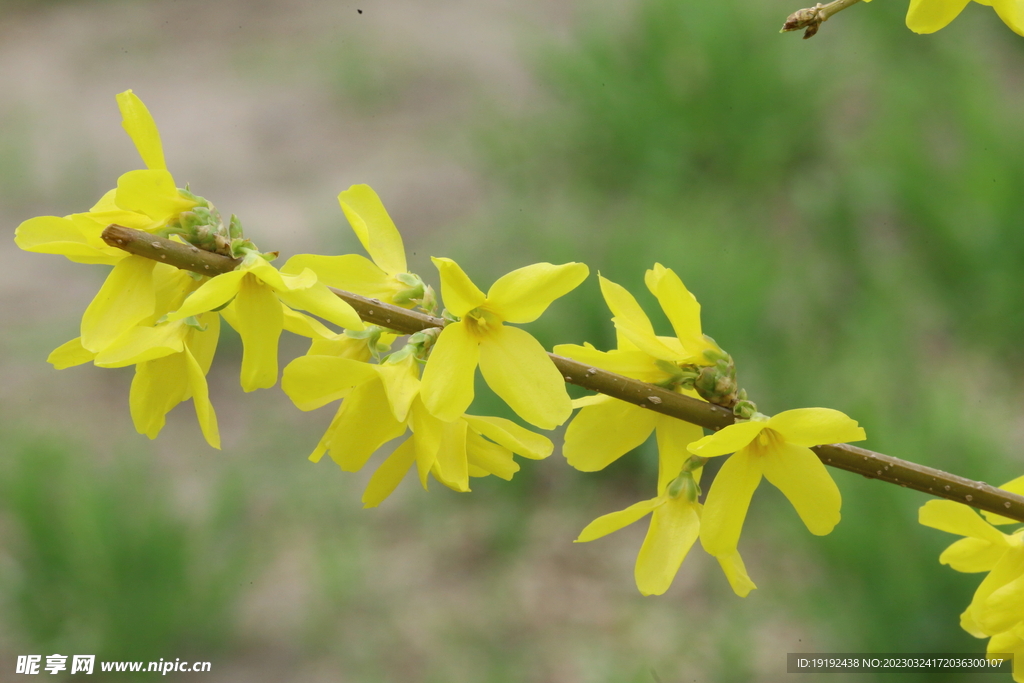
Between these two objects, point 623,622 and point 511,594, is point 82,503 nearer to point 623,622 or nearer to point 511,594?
point 511,594

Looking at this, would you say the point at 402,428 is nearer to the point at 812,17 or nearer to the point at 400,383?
the point at 400,383

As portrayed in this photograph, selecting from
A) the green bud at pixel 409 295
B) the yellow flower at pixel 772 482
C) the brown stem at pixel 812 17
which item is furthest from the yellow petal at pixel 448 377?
the brown stem at pixel 812 17

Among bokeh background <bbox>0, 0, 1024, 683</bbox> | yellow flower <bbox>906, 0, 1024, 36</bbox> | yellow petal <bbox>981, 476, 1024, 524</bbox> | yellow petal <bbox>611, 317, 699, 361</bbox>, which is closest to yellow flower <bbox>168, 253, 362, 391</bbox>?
yellow petal <bbox>611, 317, 699, 361</bbox>

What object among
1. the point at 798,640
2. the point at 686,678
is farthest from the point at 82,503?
the point at 798,640

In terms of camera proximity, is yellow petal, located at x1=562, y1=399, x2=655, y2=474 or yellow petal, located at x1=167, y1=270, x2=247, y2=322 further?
yellow petal, located at x1=562, y1=399, x2=655, y2=474

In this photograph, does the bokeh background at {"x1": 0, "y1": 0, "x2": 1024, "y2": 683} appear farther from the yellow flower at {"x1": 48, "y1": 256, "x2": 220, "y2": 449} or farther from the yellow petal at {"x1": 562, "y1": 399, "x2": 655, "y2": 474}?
the yellow flower at {"x1": 48, "y1": 256, "x2": 220, "y2": 449}

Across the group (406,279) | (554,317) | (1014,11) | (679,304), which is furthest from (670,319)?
(554,317)
